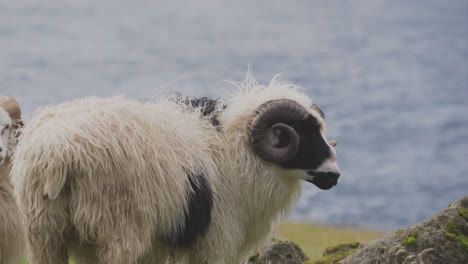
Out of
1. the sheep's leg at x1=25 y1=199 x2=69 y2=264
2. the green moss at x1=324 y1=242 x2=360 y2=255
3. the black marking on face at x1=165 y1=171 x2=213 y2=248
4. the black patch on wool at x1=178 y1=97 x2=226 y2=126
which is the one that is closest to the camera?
the sheep's leg at x1=25 y1=199 x2=69 y2=264

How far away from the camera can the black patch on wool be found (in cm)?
700

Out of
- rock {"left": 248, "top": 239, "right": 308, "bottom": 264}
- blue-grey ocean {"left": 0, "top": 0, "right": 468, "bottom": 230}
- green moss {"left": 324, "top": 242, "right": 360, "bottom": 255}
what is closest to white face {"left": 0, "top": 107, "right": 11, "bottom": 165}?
rock {"left": 248, "top": 239, "right": 308, "bottom": 264}

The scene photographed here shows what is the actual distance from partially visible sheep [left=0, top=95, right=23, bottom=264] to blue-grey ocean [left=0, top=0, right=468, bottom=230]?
18854mm

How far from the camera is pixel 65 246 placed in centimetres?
563

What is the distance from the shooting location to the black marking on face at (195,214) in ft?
19.6

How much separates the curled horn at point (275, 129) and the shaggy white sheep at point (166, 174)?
0.03 ft

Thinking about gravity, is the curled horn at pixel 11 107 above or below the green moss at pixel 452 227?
below

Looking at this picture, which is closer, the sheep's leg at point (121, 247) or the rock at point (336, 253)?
the sheep's leg at point (121, 247)

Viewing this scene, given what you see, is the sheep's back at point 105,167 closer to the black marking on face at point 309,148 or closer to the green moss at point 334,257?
the black marking on face at point 309,148

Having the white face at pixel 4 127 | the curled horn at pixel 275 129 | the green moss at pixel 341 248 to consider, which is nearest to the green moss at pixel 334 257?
the green moss at pixel 341 248

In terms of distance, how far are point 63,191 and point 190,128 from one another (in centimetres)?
169

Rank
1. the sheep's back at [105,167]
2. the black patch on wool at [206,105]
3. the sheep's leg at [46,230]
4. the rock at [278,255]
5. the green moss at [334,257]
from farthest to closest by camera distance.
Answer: the green moss at [334,257]
the rock at [278,255]
the black patch on wool at [206,105]
the sheep's leg at [46,230]
the sheep's back at [105,167]

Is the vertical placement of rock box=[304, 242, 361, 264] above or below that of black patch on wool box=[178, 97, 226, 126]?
below

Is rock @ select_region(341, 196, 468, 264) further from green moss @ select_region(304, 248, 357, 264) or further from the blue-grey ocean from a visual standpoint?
the blue-grey ocean
